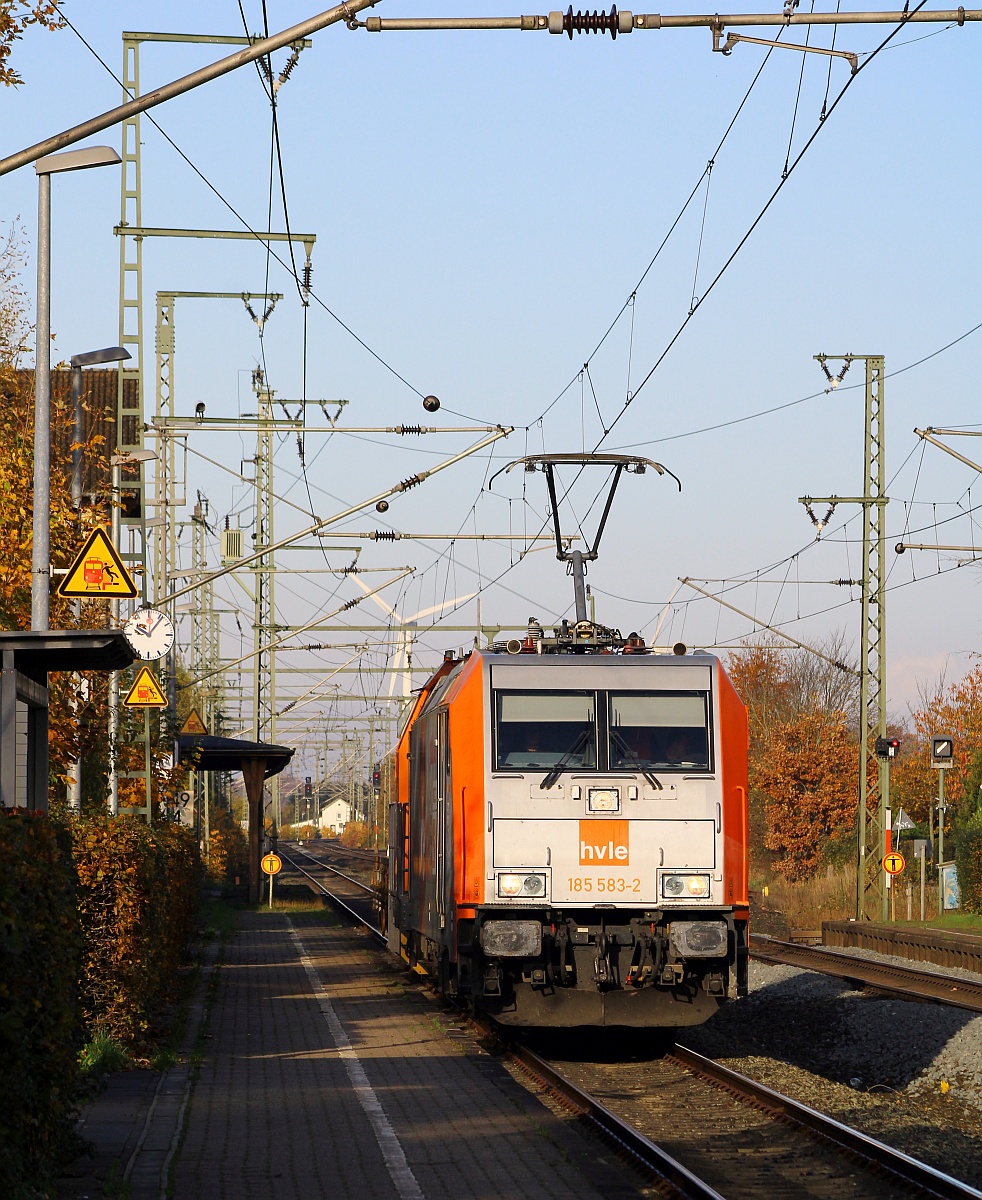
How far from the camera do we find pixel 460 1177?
360 inches

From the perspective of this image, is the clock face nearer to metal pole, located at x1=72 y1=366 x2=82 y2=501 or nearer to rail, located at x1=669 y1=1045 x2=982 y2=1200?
metal pole, located at x1=72 y1=366 x2=82 y2=501

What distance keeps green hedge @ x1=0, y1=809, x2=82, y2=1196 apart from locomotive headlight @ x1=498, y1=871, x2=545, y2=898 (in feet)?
17.5

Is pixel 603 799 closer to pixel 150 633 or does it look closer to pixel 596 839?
pixel 596 839

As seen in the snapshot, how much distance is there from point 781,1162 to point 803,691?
6377cm

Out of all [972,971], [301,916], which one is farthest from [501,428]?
[301,916]

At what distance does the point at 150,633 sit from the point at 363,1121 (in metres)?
10.8

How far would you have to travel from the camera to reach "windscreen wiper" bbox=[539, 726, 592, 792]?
13.9m

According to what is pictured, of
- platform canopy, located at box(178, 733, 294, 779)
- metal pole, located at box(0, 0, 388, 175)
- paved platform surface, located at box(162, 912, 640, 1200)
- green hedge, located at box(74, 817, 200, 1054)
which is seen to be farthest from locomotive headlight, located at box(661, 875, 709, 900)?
platform canopy, located at box(178, 733, 294, 779)

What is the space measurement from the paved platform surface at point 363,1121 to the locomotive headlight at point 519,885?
58.3 inches

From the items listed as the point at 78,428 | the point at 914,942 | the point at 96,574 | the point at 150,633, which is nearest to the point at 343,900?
the point at 914,942

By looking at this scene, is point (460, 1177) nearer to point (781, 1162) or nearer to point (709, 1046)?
point (781, 1162)

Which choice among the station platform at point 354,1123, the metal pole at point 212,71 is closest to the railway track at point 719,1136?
the station platform at point 354,1123

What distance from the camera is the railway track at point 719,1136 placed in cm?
932

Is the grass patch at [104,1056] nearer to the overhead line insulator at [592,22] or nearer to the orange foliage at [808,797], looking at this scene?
the overhead line insulator at [592,22]
